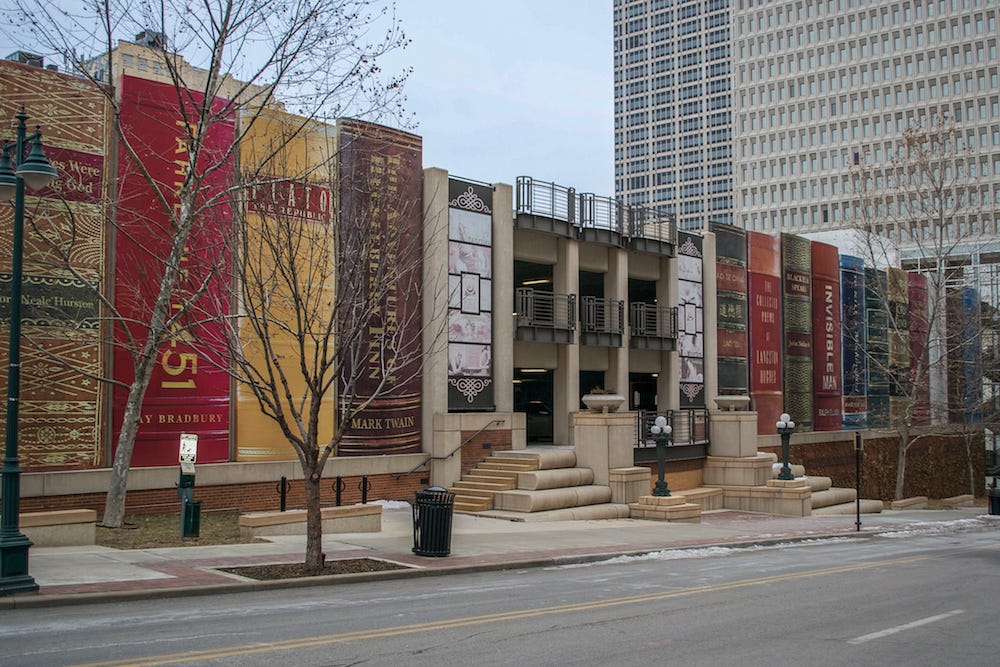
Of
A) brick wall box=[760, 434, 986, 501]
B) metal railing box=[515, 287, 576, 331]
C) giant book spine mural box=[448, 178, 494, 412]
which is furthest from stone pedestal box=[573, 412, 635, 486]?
brick wall box=[760, 434, 986, 501]

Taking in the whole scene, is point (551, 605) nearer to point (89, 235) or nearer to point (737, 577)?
point (737, 577)

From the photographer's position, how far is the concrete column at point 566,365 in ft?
98.0

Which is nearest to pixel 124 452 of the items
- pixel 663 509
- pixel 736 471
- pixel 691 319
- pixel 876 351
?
pixel 663 509

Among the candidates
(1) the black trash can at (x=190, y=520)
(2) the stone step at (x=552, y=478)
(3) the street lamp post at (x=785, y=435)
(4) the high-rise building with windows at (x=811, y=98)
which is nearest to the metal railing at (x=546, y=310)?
(2) the stone step at (x=552, y=478)

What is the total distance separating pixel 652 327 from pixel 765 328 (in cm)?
680

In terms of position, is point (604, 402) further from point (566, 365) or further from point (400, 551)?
point (400, 551)

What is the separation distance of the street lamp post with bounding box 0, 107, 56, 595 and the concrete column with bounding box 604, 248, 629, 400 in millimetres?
22292

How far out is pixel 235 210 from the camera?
14.9 m

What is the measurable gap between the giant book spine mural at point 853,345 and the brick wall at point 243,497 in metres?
Answer: 24.6

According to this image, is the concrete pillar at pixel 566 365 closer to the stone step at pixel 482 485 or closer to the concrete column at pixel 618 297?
the concrete column at pixel 618 297

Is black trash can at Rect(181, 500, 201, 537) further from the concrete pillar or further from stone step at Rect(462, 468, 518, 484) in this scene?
the concrete pillar

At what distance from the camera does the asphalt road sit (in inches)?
342

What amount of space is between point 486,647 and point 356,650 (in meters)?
1.24

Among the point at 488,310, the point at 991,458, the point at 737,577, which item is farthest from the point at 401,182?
the point at 991,458
